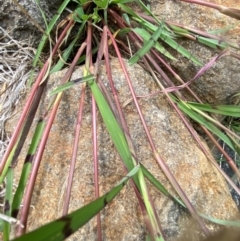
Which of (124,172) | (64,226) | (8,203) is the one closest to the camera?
A: (64,226)

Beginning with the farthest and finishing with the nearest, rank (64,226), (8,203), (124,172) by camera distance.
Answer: (124,172) < (8,203) < (64,226)

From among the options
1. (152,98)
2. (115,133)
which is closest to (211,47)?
(152,98)

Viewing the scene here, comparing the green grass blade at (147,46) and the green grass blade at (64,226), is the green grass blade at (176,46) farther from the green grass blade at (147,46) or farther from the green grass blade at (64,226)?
the green grass blade at (64,226)

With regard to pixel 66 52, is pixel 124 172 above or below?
below

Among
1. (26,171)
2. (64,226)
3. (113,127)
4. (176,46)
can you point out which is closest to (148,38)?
(176,46)

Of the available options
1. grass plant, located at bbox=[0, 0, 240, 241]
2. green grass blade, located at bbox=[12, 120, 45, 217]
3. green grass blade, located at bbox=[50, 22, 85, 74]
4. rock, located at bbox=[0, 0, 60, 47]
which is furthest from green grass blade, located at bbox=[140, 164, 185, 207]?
rock, located at bbox=[0, 0, 60, 47]

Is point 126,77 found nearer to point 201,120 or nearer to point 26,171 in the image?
point 201,120

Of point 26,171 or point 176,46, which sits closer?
point 26,171
